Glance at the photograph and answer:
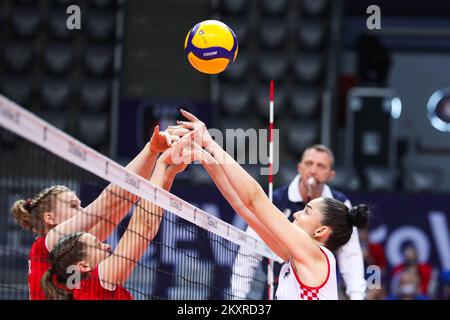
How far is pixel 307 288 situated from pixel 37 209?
5.12 ft

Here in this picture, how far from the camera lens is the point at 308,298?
15.1 ft

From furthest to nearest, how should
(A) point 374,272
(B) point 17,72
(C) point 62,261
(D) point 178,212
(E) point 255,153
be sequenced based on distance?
1. (B) point 17,72
2. (E) point 255,153
3. (A) point 374,272
4. (D) point 178,212
5. (C) point 62,261

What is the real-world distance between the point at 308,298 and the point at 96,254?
110cm

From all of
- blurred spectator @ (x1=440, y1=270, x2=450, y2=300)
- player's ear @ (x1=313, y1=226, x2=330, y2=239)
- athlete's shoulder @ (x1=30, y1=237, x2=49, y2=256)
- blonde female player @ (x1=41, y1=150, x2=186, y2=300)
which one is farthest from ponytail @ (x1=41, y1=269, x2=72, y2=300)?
blurred spectator @ (x1=440, y1=270, x2=450, y2=300)

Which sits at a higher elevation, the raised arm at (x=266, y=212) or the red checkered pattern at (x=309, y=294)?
the raised arm at (x=266, y=212)

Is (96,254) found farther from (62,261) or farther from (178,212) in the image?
(178,212)

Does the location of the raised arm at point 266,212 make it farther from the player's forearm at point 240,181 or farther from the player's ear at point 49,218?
the player's ear at point 49,218

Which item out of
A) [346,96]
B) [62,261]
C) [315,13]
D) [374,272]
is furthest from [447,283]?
[62,261]

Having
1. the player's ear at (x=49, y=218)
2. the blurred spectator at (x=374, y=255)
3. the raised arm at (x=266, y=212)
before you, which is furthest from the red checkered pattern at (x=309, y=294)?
the blurred spectator at (x=374, y=255)

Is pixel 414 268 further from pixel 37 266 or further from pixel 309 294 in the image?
pixel 37 266

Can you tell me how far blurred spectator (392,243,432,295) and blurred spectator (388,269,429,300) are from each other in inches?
2.4

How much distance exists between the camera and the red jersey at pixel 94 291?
179 inches

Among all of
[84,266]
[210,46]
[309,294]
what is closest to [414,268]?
[210,46]

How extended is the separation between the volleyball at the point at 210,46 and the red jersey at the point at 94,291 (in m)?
1.81
